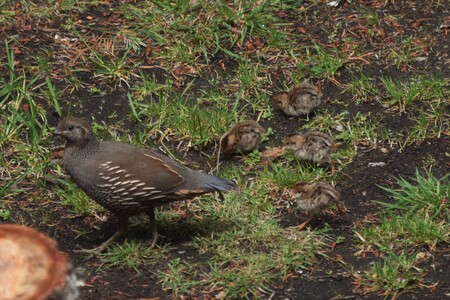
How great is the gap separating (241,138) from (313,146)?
64 centimetres

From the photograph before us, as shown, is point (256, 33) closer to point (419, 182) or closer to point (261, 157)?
Answer: point (261, 157)

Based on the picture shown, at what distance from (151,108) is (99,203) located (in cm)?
176

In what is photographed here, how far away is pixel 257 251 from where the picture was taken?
820 cm

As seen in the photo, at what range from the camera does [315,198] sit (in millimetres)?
8312

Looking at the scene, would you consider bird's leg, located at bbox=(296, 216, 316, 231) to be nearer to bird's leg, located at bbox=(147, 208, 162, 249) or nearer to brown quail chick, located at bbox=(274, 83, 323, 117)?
bird's leg, located at bbox=(147, 208, 162, 249)

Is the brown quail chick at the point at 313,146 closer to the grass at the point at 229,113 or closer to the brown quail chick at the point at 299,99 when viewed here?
the grass at the point at 229,113

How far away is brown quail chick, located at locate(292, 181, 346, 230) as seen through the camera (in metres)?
8.31

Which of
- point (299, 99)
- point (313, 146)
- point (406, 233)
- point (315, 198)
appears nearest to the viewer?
point (406, 233)

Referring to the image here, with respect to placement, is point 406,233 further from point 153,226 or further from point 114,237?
point 114,237

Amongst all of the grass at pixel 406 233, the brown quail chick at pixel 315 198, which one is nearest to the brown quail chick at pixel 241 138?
the brown quail chick at pixel 315 198

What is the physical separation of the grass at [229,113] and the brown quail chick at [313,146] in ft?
0.43

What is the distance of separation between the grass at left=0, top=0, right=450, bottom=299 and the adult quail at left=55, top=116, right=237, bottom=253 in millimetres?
305

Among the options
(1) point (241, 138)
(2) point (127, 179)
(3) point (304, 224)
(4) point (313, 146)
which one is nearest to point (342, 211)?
(3) point (304, 224)

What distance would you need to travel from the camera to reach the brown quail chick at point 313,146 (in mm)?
9000
